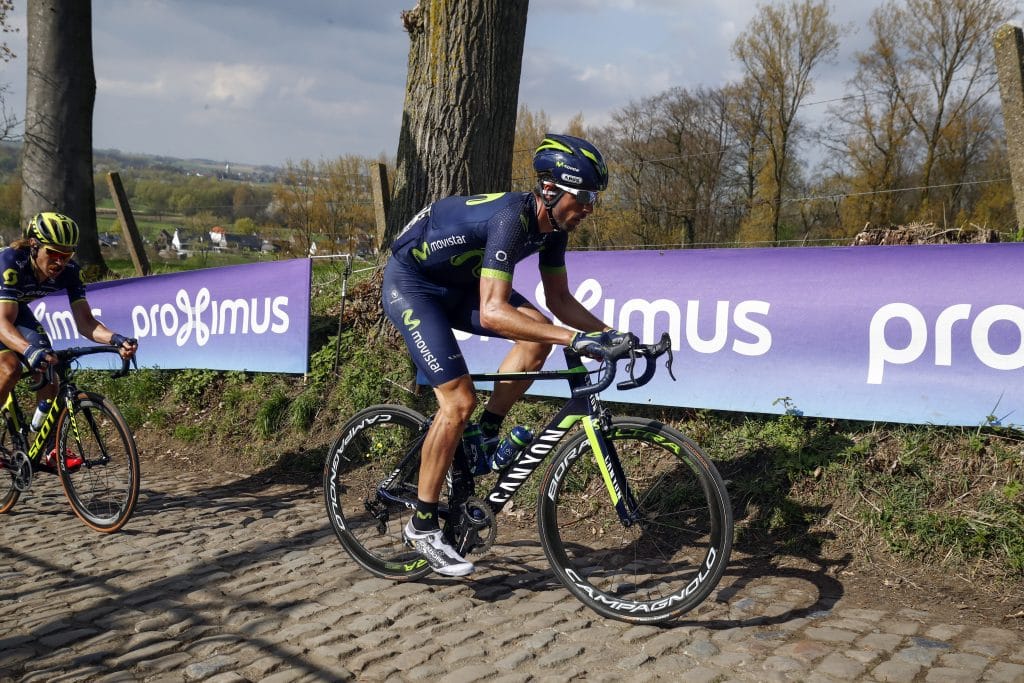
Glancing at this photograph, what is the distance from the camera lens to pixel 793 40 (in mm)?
46000

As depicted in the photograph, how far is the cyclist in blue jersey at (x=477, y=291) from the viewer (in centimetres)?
412

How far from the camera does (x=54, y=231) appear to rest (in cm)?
619

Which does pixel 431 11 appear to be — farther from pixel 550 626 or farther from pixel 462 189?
pixel 550 626

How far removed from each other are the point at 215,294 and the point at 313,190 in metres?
33.9

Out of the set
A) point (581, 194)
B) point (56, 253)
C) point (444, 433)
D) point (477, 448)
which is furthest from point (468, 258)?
point (56, 253)

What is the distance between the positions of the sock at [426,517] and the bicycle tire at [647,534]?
0.63m

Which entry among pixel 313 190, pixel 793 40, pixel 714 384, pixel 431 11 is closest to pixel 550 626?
pixel 714 384

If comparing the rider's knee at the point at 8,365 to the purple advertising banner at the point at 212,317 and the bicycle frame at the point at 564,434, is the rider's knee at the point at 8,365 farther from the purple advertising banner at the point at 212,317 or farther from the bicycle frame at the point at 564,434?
the bicycle frame at the point at 564,434

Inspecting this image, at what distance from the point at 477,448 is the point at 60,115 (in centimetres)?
1183

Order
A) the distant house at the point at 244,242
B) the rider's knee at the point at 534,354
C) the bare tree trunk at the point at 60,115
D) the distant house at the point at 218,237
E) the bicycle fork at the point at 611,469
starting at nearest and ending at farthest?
the bicycle fork at the point at 611,469 < the rider's knee at the point at 534,354 < the bare tree trunk at the point at 60,115 < the distant house at the point at 244,242 < the distant house at the point at 218,237

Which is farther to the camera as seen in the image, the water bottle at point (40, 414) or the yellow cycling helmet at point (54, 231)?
the water bottle at point (40, 414)

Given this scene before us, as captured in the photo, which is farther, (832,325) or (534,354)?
(832,325)

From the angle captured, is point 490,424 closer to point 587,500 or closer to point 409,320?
point 409,320

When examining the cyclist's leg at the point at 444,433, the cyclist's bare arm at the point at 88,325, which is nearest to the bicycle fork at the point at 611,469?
the cyclist's leg at the point at 444,433
